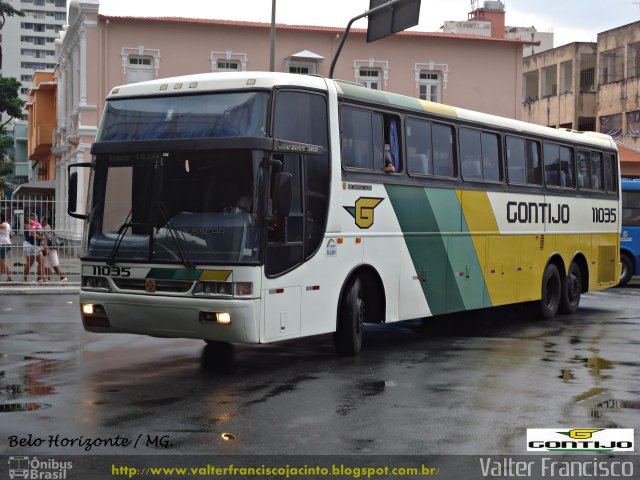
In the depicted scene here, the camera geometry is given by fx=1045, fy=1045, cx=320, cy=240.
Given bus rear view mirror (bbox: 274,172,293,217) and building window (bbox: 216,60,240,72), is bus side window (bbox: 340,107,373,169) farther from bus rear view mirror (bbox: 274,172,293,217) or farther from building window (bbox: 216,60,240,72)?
building window (bbox: 216,60,240,72)

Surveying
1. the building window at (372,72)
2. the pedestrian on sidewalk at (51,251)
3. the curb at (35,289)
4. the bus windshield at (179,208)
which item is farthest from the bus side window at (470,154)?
the building window at (372,72)

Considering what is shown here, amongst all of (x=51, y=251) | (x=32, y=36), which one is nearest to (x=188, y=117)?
(x=51, y=251)

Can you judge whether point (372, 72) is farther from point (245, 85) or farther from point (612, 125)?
point (245, 85)

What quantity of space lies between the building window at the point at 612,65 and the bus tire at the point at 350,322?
155ft

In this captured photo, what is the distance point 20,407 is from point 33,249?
16.4 m

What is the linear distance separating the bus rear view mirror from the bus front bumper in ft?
3.11

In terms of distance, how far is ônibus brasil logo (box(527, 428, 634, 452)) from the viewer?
7694mm

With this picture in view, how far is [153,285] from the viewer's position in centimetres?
1080

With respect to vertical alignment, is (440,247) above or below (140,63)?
below

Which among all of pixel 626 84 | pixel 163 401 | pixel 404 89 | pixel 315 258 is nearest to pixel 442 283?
pixel 315 258

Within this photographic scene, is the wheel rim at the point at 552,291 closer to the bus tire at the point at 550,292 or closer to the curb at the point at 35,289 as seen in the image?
the bus tire at the point at 550,292

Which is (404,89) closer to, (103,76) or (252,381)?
(103,76)

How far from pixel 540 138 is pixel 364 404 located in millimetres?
9192

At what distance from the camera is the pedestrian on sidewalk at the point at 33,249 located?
24.6 metres
